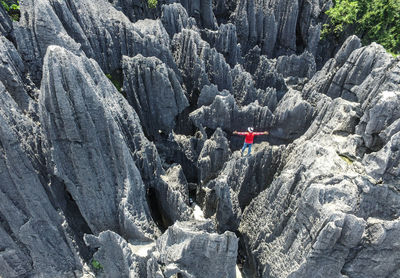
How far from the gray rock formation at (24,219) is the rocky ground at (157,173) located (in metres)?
0.04

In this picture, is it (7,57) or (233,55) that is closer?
(7,57)

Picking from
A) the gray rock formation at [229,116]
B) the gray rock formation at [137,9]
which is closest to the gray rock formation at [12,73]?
the gray rock formation at [229,116]

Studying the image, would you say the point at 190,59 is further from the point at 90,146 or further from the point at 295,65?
the point at 90,146

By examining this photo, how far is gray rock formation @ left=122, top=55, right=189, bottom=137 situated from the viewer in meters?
13.8

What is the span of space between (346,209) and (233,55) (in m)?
15.9

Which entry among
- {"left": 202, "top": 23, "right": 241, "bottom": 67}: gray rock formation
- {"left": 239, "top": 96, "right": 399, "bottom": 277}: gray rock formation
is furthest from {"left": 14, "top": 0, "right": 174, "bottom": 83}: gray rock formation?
{"left": 239, "top": 96, "right": 399, "bottom": 277}: gray rock formation

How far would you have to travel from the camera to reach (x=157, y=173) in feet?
39.7

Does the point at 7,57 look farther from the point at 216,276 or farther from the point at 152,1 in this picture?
the point at 152,1

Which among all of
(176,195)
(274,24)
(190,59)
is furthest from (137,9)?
(176,195)

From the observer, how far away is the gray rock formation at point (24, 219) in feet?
27.3

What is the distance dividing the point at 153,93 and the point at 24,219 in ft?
26.6

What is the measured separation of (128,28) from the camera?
15117 millimetres

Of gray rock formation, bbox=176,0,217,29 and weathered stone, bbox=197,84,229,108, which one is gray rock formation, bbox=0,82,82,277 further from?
gray rock formation, bbox=176,0,217,29

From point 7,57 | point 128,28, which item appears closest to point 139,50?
point 128,28
